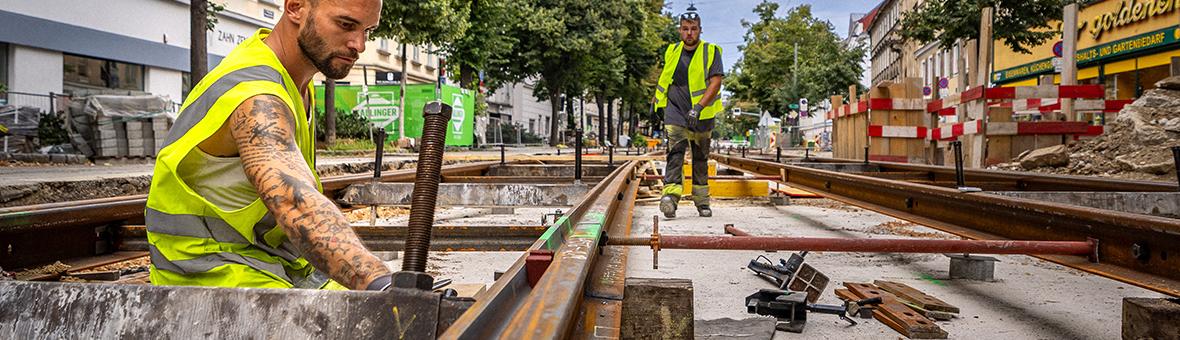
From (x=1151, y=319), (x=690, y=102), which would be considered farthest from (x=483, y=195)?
(x=1151, y=319)

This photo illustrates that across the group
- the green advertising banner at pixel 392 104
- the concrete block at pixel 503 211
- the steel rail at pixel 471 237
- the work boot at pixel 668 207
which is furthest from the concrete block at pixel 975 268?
the green advertising banner at pixel 392 104

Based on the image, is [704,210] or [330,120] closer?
[704,210]

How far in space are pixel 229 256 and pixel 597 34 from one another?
140ft

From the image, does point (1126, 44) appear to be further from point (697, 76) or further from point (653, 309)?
point (653, 309)

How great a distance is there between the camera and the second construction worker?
759 centimetres

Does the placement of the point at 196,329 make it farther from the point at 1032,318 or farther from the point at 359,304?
the point at 1032,318

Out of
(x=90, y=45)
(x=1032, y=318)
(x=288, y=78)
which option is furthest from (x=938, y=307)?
(x=90, y=45)

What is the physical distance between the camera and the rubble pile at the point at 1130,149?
1070 centimetres

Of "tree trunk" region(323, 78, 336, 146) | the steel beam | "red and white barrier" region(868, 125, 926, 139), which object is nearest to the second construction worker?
the steel beam

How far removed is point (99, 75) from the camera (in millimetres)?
24406

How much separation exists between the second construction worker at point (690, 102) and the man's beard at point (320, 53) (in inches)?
230

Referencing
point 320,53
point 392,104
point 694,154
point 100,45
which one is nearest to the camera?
point 320,53

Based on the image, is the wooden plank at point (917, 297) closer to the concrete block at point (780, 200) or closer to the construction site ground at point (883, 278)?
the construction site ground at point (883, 278)

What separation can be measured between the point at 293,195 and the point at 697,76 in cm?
636
